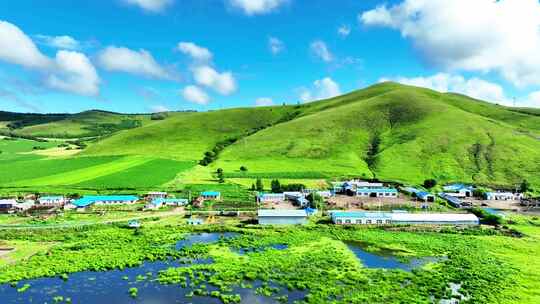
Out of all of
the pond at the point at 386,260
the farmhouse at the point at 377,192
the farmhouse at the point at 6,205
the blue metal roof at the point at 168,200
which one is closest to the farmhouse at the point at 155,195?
the blue metal roof at the point at 168,200

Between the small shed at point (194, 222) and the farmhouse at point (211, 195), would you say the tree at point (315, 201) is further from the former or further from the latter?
the small shed at point (194, 222)

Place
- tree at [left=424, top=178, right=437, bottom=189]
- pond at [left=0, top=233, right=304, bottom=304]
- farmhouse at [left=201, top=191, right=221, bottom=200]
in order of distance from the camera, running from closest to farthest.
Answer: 1. pond at [left=0, top=233, right=304, bottom=304]
2. farmhouse at [left=201, top=191, right=221, bottom=200]
3. tree at [left=424, top=178, right=437, bottom=189]

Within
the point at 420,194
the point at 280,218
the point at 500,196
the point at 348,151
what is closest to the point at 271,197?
the point at 280,218

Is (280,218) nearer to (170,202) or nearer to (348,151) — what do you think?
(170,202)

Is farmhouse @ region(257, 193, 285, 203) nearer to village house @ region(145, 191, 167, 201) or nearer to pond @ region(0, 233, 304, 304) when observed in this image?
village house @ region(145, 191, 167, 201)

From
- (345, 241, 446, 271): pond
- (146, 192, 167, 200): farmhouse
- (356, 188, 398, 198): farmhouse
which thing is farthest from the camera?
(356, 188, 398, 198): farmhouse

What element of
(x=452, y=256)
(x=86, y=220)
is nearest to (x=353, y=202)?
(x=452, y=256)

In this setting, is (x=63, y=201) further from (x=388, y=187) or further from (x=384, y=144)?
(x=384, y=144)

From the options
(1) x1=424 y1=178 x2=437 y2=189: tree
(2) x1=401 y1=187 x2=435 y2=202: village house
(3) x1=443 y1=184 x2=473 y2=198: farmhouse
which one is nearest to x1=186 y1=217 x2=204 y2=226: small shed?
(2) x1=401 y1=187 x2=435 y2=202: village house
